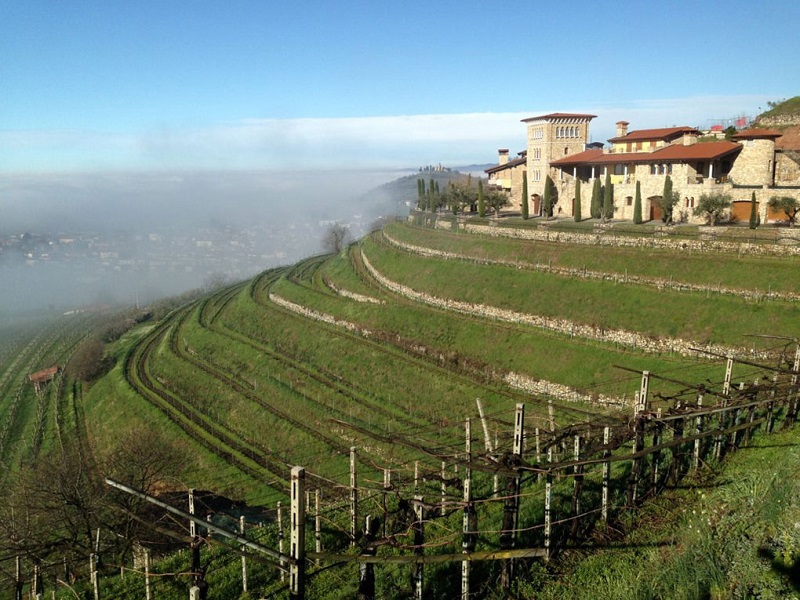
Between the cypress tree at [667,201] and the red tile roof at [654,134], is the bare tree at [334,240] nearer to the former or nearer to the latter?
the red tile roof at [654,134]

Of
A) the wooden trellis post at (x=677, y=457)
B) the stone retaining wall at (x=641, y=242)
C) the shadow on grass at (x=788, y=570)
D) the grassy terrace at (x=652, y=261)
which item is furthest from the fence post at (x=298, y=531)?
the stone retaining wall at (x=641, y=242)

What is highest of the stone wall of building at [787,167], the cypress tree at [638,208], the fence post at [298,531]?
the stone wall of building at [787,167]

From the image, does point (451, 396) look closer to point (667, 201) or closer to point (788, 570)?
point (667, 201)

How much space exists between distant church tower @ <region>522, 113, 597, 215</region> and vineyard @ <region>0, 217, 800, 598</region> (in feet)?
47.7

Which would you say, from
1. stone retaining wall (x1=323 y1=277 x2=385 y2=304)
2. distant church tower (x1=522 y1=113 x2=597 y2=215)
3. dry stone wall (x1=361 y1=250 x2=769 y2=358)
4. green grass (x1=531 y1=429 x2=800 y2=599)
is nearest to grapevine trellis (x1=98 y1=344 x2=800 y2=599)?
green grass (x1=531 y1=429 x2=800 y2=599)

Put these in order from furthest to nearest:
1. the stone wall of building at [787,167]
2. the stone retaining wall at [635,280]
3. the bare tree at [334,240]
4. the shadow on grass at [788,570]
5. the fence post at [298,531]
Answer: the bare tree at [334,240] → the stone wall of building at [787,167] → the stone retaining wall at [635,280] → the shadow on grass at [788,570] → the fence post at [298,531]

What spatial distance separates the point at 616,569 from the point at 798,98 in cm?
7136

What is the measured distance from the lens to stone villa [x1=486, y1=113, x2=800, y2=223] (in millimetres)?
53031

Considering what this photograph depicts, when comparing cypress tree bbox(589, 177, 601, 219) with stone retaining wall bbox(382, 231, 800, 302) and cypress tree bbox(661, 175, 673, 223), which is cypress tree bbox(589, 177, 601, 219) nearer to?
cypress tree bbox(661, 175, 673, 223)

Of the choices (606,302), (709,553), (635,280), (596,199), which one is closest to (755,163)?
(596,199)

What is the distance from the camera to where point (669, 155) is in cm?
5556

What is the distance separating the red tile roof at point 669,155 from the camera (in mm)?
53656

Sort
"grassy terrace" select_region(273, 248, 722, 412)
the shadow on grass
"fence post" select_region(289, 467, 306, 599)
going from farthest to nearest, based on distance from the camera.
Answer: "grassy terrace" select_region(273, 248, 722, 412)
the shadow on grass
"fence post" select_region(289, 467, 306, 599)

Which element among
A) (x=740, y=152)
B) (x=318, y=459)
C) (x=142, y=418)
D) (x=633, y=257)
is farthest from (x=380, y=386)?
(x=740, y=152)
